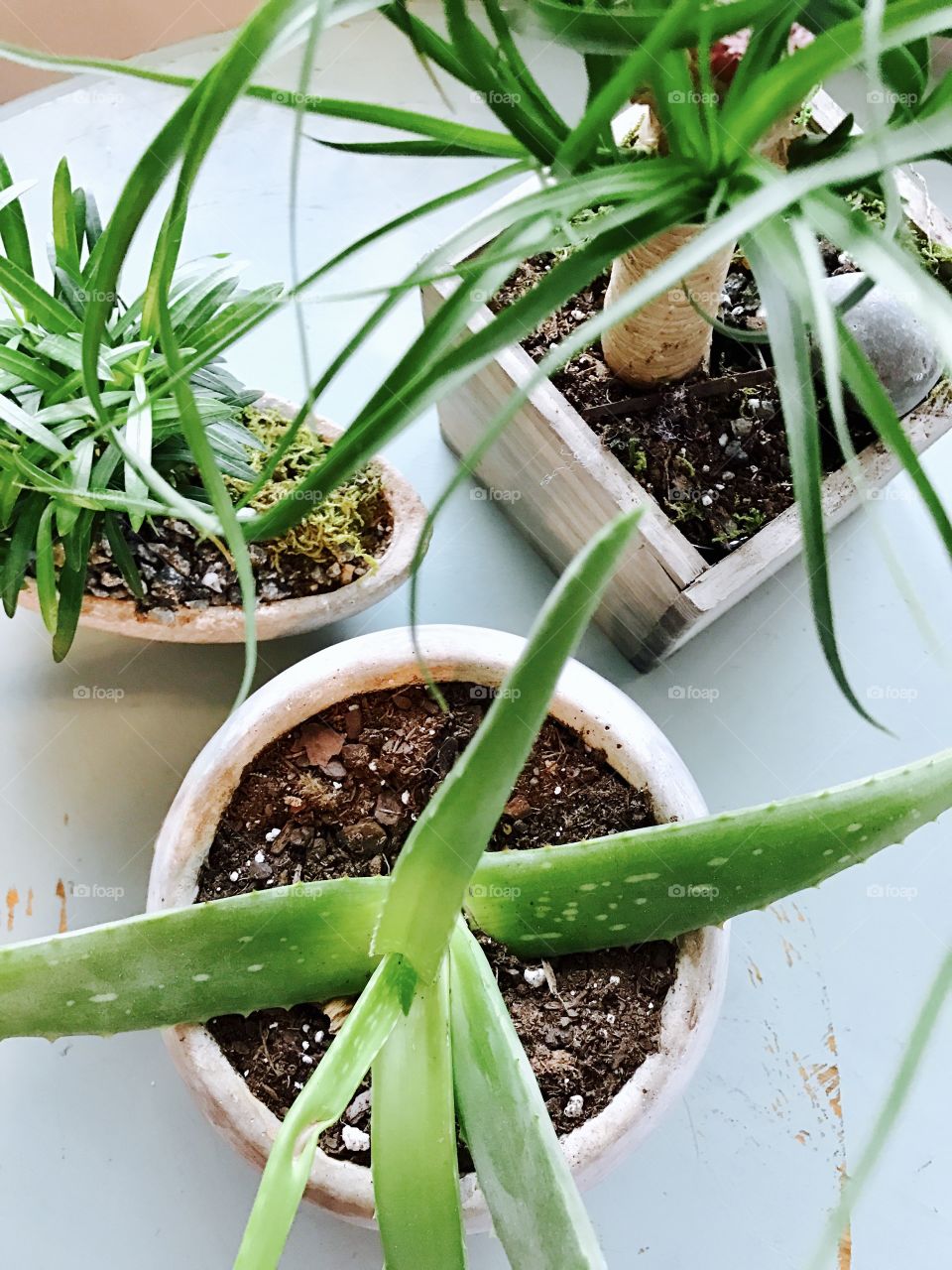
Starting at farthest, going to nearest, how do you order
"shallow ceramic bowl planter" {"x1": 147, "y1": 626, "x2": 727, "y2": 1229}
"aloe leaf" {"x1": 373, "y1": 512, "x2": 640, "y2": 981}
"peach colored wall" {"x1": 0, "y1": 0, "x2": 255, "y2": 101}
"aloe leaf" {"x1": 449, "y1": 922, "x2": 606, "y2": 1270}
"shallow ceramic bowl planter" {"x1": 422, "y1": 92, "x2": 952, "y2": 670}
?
1. "peach colored wall" {"x1": 0, "y1": 0, "x2": 255, "y2": 101}
2. "shallow ceramic bowl planter" {"x1": 422, "y1": 92, "x2": 952, "y2": 670}
3. "shallow ceramic bowl planter" {"x1": 147, "y1": 626, "x2": 727, "y2": 1229}
4. "aloe leaf" {"x1": 449, "y1": 922, "x2": 606, "y2": 1270}
5. "aloe leaf" {"x1": 373, "y1": 512, "x2": 640, "y2": 981}

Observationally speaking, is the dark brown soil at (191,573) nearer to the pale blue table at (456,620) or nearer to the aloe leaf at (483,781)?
the pale blue table at (456,620)

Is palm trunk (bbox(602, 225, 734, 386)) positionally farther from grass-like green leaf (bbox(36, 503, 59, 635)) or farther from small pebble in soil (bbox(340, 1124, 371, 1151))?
small pebble in soil (bbox(340, 1124, 371, 1151))

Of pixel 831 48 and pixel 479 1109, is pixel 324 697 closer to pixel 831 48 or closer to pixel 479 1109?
pixel 479 1109

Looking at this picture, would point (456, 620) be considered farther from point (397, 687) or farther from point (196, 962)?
point (196, 962)

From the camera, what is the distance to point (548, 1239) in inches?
16.3

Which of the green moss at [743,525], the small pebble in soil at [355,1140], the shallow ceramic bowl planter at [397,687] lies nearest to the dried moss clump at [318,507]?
the shallow ceramic bowl planter at [397,687]

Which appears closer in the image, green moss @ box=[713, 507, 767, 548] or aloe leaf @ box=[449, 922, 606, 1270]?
aloe leaf @ box=[449, 922, 606, 1270]

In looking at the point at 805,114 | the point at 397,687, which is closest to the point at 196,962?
the point at 397,687

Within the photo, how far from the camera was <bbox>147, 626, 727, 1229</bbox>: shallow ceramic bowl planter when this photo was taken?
551 mm

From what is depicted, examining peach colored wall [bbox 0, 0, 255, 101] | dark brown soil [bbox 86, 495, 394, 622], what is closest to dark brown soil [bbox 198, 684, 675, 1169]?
dark brown soil [bbox 86, 495, 394, 622]

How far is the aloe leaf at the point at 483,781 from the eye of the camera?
0.31 m

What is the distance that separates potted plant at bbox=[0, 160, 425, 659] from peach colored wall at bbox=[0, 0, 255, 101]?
35 centimetres

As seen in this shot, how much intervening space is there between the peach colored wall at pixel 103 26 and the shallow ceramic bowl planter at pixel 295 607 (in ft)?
1.36

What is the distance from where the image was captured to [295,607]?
2.33ft
